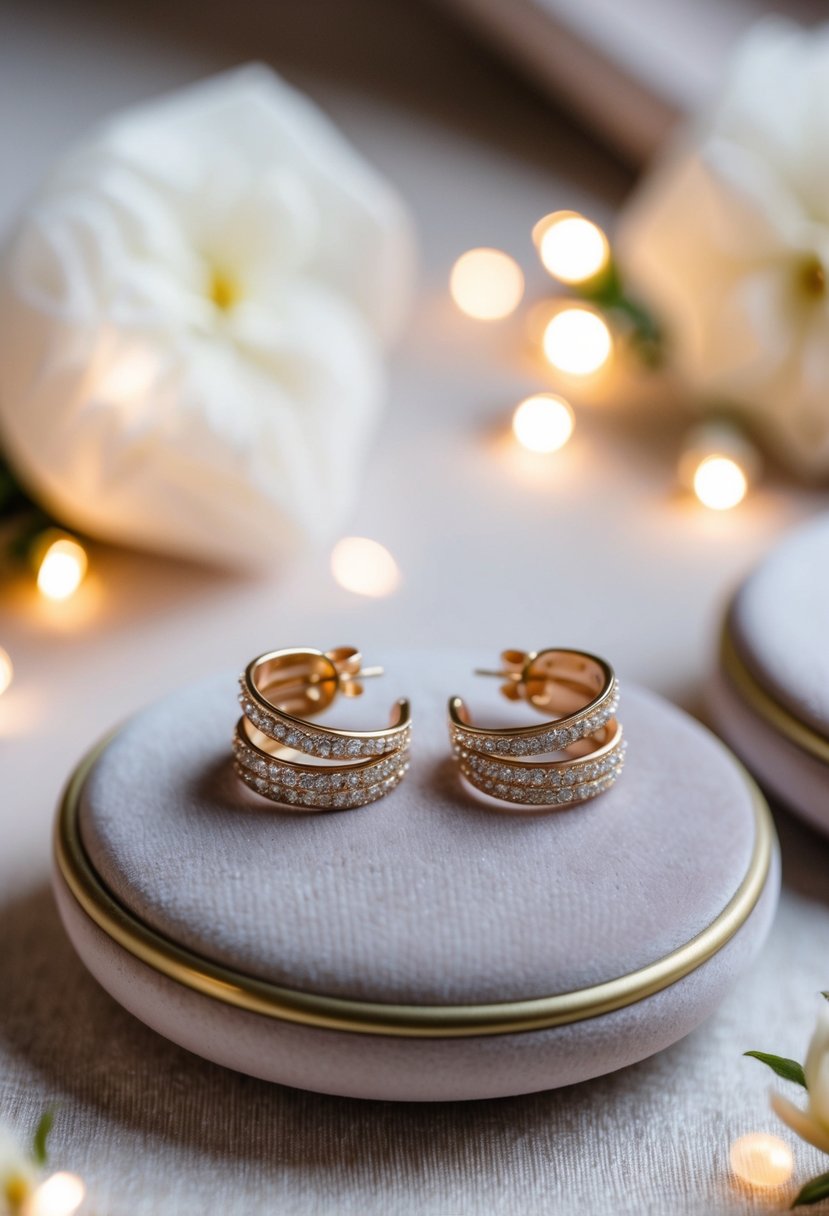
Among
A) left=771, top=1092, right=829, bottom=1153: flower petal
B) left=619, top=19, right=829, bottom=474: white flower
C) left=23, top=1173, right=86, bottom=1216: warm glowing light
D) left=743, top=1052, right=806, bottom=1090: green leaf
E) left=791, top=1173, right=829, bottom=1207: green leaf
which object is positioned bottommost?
left=23, top=1173, right=86, bottom=1216: warm glowing light

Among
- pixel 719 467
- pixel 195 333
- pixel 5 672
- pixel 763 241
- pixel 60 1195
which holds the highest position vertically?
pixel 763 241

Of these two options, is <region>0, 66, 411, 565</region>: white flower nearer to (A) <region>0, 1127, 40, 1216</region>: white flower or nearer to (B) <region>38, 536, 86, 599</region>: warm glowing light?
(B) <region>38, 536, 86, 599</region>: warm glowing light

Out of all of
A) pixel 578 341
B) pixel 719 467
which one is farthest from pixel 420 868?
pixel 578 341

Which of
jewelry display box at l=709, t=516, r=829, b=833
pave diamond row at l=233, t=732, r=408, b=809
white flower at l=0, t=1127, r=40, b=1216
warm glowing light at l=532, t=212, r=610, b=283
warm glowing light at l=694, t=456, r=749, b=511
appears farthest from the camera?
warm glowing light at l=532, t=212, r=610, b=283

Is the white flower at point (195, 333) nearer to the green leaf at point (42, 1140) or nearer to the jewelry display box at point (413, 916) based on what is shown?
the jewelry display box at point (413, 916)

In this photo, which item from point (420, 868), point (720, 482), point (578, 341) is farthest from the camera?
point (578, 341)

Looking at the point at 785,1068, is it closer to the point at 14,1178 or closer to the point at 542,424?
the point at 14,1178

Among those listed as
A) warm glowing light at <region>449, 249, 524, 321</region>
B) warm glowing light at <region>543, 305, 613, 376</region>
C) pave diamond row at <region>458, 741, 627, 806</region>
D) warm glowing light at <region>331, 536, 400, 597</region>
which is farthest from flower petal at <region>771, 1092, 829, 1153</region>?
warm glowing light at <region>449, 249, 524, 321</region>
